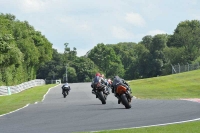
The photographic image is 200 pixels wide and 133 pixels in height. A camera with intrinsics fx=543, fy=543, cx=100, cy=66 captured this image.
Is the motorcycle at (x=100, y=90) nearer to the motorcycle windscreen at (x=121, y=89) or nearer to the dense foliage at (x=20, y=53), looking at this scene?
the motorcycle windscreen at (x=121, y=89)

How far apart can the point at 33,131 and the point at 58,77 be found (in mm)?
126541

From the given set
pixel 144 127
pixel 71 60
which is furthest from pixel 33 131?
pixel 71 60

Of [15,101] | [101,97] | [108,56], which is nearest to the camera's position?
[101,97]

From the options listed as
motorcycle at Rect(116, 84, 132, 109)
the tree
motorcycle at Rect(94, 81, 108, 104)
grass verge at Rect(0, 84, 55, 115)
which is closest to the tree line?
the tree

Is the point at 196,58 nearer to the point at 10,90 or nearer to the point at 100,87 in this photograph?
the point at 10,90

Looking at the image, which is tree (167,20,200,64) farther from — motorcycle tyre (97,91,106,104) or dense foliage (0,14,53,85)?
motorcycle tyre (97,91,106,104)

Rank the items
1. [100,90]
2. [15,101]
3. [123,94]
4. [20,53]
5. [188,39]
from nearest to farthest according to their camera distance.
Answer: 1. [123,94]
2. [100,90]
3. [15,101]
4. [20,53]
5. [188,39]

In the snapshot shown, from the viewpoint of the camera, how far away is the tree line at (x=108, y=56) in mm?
86062

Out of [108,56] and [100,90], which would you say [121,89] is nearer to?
[100,90]

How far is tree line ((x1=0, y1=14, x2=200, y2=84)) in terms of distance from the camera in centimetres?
8606

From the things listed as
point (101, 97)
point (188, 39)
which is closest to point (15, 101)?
point (101, 97)

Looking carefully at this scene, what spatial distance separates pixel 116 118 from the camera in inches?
701

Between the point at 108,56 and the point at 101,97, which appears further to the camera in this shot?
the point at 108,56

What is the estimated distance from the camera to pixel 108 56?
151750mm
